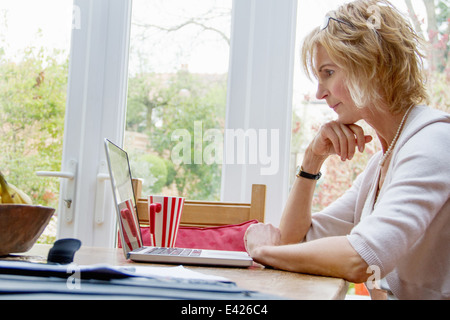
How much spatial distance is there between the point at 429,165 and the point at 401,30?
0.44 meters

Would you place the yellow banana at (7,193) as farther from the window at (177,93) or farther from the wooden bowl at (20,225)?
the window at (177,93)

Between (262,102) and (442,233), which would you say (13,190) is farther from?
(262,102)

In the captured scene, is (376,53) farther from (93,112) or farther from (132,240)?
(93,112)

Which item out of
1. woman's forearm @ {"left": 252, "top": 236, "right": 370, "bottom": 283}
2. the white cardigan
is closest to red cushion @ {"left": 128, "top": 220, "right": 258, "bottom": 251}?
the white cardigan

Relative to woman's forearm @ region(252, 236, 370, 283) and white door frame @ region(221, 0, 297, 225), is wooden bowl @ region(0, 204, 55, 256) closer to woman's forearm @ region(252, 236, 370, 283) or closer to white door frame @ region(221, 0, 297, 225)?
woman's forearm @ region(252, 236, 370, 283)

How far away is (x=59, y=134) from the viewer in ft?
6.70

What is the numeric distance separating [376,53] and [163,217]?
655mm

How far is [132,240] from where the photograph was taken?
102 centimetres

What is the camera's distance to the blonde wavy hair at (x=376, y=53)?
1144 millimetres

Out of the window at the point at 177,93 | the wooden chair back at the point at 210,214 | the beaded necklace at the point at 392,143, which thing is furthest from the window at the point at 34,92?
the beaded necklace at the point at 392,143

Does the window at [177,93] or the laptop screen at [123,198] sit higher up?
the window at [177,93]
